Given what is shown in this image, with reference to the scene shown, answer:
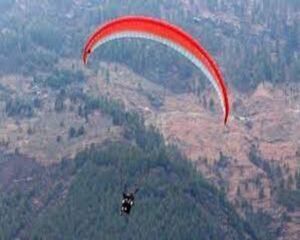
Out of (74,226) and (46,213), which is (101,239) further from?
(46,213)

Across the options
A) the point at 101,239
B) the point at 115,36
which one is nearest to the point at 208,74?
the point at 115,36

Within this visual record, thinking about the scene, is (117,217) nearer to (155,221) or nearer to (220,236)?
(155,221)

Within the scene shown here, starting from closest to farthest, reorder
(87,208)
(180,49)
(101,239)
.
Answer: (180,49) → (101,239) → (87,208)

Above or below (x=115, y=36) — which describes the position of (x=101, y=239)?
→ below

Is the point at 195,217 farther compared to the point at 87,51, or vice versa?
the point at 195,217

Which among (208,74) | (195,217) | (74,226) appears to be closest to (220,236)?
(195,217)

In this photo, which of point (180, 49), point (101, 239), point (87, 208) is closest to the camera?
point (180, 49)
